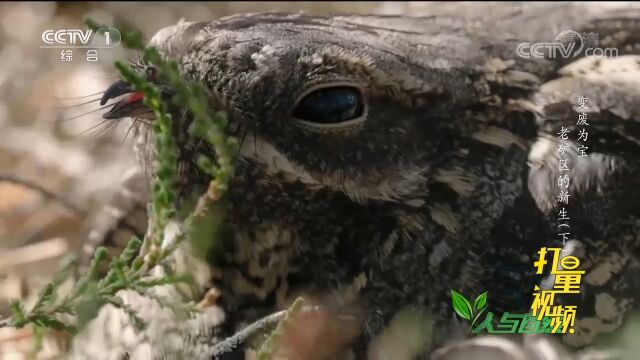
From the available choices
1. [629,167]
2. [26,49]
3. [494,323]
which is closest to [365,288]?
[494,323]

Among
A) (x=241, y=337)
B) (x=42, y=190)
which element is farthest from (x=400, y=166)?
(x=42, y=190)

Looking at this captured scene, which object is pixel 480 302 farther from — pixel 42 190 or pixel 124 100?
pixel 42 190

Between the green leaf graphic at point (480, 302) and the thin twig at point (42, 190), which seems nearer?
the green leaf graphic at point (480, 302)

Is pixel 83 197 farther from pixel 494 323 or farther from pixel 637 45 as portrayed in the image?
pixel 637 45

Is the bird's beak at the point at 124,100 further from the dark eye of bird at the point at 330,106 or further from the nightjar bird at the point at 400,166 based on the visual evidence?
the dark eye of bird at the point at 330,106

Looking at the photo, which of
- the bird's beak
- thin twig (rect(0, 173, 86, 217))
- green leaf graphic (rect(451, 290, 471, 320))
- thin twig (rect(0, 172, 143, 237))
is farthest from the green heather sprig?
thin twig (rect(0, 173, 86, 217))

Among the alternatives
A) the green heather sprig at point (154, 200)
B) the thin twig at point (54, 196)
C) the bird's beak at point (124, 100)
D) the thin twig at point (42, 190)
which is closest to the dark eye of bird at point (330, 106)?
the green heather sprig at point (154, 200)
